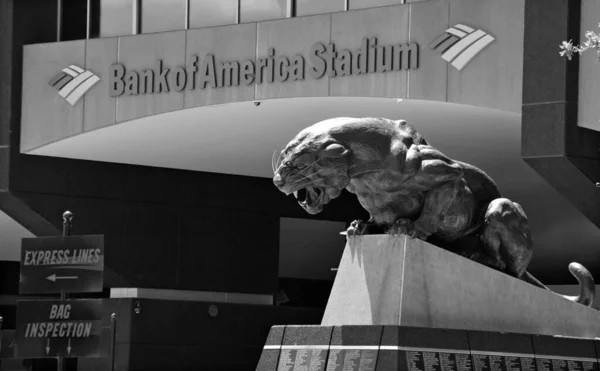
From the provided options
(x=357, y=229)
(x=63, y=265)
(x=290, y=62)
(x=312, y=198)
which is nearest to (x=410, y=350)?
(x=357, y=229)

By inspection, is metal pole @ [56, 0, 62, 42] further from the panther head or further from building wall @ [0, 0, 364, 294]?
the panther head

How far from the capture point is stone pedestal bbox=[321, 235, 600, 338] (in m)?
15.5

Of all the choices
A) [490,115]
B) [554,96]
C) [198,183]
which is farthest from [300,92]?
[198,183]

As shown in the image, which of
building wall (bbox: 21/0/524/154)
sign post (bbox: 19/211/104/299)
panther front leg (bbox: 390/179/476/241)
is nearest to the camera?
panther front leg (bbox: 390/179/476/241)

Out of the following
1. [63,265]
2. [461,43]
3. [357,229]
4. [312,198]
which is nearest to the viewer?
[357,229]

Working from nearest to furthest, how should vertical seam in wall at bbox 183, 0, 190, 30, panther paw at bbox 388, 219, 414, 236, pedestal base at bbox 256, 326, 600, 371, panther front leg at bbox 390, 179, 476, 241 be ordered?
pedestal base at bbox 256, 326, 600, 371
panther paw at bbox 388, 219, 414, 236
panther front leg at bbox 390, 179, 476, 241
vertical seam in wall at bbox 183, 0, 190, 30

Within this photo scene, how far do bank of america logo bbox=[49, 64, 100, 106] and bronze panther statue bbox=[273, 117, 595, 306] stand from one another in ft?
44.5

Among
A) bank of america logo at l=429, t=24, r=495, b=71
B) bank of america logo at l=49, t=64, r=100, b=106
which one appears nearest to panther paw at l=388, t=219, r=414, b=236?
bank of america logo at l=429, t=24, r=495, b=71

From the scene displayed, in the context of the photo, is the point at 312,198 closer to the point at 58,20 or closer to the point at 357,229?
the point at 357,229

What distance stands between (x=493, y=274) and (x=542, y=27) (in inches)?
324

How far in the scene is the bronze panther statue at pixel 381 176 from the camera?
52.3 ft

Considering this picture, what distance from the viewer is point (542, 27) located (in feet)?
77.4

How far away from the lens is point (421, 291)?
15617mm

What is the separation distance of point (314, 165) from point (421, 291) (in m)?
1.84
